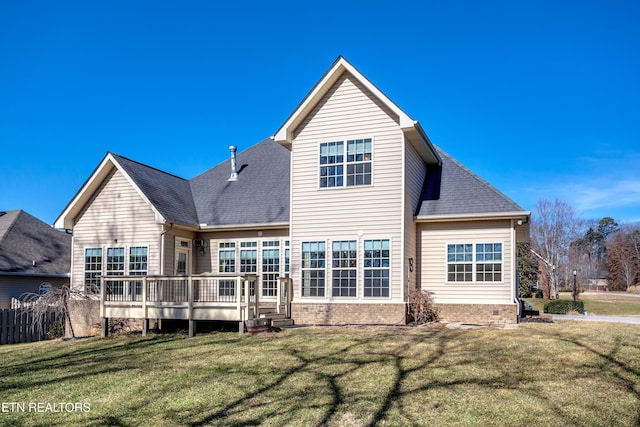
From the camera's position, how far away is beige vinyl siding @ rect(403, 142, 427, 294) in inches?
651

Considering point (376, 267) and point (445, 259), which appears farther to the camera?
point (445, 259)

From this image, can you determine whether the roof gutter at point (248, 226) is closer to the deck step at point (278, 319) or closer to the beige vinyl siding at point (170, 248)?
the beige vinyl siding at point (170, 248)

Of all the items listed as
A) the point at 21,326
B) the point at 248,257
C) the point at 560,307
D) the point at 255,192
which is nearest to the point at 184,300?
the point at 248,257

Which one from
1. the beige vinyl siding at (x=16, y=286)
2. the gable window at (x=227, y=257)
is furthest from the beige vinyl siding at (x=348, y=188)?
the beige vinyl siding at (x=16, y=286)

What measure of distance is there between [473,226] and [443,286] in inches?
81.2

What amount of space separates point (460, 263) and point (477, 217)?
1.52 metres

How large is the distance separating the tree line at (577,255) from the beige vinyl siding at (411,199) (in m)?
20.0

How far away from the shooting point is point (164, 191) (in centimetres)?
1984

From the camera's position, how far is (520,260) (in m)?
39.6

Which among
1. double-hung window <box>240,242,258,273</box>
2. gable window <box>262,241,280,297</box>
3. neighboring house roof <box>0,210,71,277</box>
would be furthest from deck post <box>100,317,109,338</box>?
neighboring house roof <box>0,210,71,277</box>

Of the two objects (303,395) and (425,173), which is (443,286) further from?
(303,395)

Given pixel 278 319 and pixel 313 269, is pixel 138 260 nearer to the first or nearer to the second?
pixel 278 319

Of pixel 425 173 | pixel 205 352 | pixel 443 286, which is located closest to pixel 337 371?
pixel 205 352

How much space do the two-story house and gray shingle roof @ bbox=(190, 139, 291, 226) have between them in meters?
0.16
